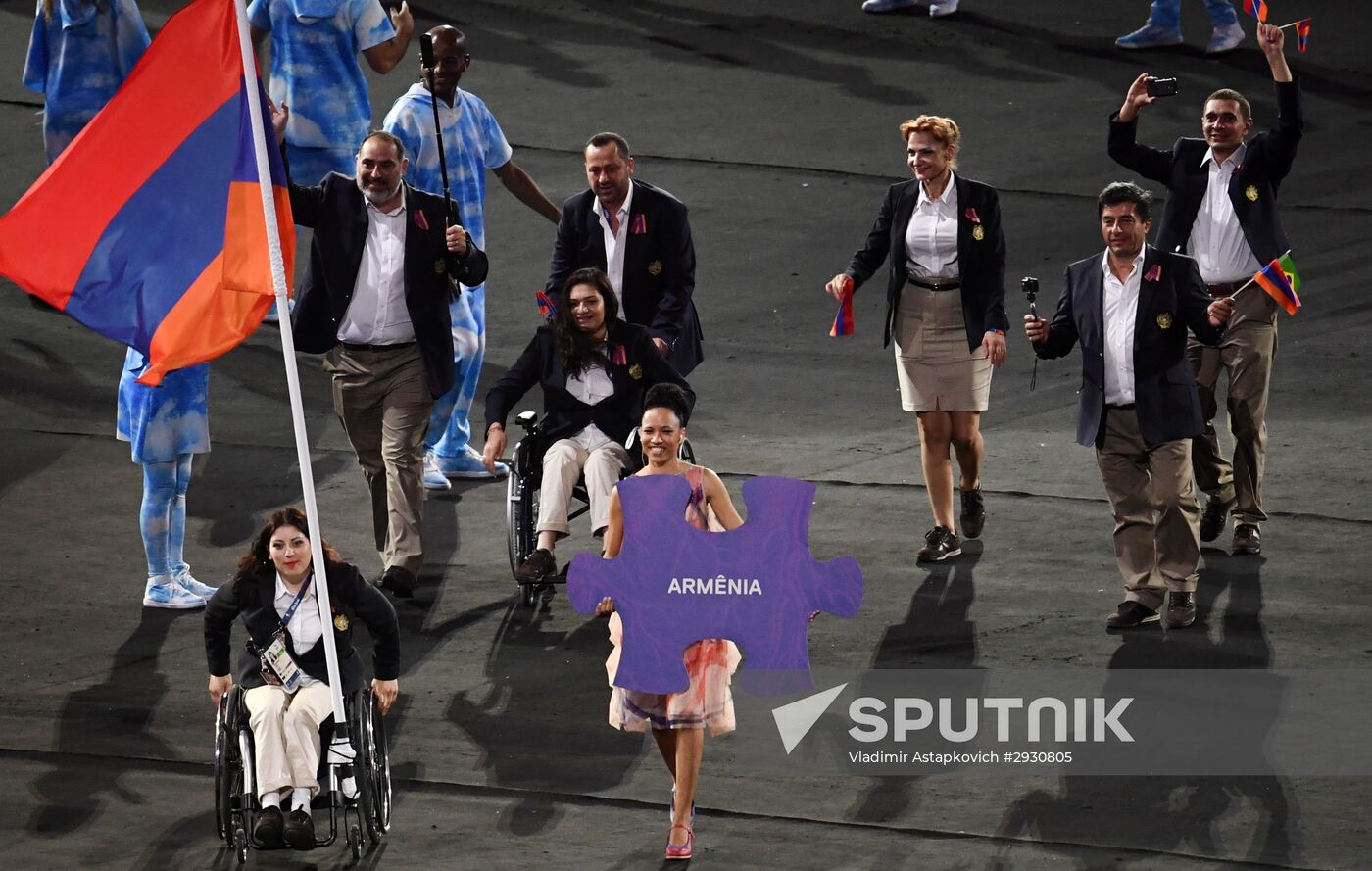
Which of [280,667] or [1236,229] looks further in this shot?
[1236,229]

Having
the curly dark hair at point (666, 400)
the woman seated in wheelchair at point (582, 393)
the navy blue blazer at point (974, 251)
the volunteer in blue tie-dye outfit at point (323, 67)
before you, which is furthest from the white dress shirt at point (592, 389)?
the volunteer in blue tie-dye outfit at point (323, 67)

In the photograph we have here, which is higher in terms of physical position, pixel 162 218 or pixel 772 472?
pixel 162 218

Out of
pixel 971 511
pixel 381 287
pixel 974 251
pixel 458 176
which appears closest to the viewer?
pixel 381 287

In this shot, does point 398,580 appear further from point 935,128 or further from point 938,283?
point 935,128

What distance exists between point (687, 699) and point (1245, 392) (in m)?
3.74

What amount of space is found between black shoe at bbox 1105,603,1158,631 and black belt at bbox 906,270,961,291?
5.50 feet

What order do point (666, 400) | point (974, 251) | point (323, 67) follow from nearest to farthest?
point (666, 400), point (974, 251), point (323, 67)

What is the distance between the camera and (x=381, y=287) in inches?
412

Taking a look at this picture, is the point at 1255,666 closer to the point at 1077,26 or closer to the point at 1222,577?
the point at 1222,577

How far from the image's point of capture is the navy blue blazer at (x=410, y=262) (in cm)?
1041

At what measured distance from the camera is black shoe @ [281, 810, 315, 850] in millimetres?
7633

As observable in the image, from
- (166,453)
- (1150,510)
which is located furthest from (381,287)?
(1150,510)

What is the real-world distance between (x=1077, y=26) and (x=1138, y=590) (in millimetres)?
9934

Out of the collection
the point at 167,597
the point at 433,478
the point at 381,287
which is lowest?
the point at 167,597
